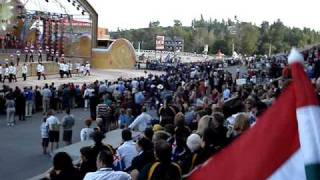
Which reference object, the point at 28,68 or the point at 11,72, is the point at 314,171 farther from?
the point at 28,68

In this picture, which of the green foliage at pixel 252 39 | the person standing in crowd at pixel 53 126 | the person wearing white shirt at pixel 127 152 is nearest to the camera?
the person wearing white shirt at pixel 127 152

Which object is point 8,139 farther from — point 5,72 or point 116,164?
point 5,72

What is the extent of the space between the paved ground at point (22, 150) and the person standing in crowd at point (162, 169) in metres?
9.65

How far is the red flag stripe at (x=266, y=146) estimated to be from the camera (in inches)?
94.5

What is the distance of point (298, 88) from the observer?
7.50ft

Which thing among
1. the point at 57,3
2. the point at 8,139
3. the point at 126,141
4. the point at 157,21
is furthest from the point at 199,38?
the point at 126,141

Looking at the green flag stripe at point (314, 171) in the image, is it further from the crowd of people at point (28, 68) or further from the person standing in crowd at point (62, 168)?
the crowd of people at point (28, 68)

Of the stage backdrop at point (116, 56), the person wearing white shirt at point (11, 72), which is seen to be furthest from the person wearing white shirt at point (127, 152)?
the stage backdrop at point (116, 56)

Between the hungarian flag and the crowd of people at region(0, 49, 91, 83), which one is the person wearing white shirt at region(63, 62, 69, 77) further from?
the hungarian flag

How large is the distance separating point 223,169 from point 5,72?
37.1 meters

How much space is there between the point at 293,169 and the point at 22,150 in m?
17.0

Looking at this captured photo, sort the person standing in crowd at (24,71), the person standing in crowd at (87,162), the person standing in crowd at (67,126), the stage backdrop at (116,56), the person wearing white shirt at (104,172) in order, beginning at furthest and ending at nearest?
the stage backdrop at (116,56) → the person standing in crowd at (24,71) → the person standing in crowd at (67,126) → the person standing in crowd at (87,162) → the person wearing white shirt at (104,172)

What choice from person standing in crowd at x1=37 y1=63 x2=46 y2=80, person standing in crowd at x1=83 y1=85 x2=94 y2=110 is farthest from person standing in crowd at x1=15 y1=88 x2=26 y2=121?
person standing in crowd at x1=37 y1=63 x2=46 y2=80

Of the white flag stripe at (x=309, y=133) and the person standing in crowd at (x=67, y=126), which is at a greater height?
the white flag stripe at (x=309, y=133)
